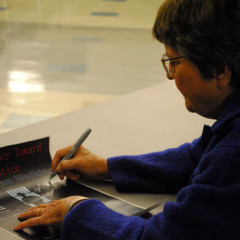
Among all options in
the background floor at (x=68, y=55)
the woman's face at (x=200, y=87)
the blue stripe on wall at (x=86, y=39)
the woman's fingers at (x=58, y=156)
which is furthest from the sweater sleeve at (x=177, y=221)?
the blue stripe on wall at (x=86, y=39)

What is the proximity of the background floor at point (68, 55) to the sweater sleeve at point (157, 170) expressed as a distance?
1.50m

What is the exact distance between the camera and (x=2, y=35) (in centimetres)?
404

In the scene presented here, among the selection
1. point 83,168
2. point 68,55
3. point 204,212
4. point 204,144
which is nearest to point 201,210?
point 204,212

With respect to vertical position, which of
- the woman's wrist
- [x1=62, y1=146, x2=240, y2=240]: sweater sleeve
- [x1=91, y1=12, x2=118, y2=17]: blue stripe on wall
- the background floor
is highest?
[x1=62, y1=146, x2=240, y2=240]: sweater sleeve

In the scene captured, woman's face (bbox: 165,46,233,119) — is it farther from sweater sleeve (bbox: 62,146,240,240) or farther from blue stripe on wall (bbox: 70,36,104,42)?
blue stripe on wall (bbox: 70,36,104,42)

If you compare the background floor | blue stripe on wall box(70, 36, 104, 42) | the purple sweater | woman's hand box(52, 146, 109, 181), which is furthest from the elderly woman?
blue stripe on wall box(70, 36, 104, 42)

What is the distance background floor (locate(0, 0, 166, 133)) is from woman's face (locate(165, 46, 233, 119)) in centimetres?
176

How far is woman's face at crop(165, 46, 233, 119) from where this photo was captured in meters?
0.86

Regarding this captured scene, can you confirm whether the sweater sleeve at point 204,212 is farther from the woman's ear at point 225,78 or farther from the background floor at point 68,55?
the background floor at point 68,55

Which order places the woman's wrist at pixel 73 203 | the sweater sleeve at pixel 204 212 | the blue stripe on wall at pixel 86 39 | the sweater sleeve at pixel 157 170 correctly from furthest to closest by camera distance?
the blue stripe on wall at pixel 86 39, the sweater sleeve at pixel 157 170, the woman's wrist at pixel 73 203, the sweater sleeve at pixel 204 212

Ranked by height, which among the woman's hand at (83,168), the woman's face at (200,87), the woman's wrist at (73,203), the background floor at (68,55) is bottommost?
the background floor at (68,55)

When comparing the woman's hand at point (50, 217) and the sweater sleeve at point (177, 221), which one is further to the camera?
the woman's hand at point (50, 217)

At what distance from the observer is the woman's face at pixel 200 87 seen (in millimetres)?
862

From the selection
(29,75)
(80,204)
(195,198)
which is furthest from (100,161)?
(29,75)
